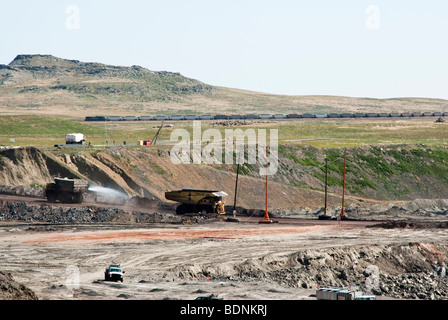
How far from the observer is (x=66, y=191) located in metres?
76.9

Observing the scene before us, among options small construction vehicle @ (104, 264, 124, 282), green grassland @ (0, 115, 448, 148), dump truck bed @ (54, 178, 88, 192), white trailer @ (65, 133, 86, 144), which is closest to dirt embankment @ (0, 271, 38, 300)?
small construction vehicle @ (104, 264, 124, 282)

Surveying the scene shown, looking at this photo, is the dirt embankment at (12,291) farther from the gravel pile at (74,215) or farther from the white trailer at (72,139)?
the white trailer at (72,139)

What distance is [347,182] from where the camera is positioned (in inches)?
4488

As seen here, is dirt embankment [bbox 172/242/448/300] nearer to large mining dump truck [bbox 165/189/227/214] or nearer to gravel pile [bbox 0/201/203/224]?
gravel pile [bbox 0/201/203/224]

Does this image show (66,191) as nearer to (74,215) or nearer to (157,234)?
(74,215)

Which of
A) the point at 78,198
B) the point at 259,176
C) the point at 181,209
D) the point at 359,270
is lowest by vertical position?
the point at 359,270

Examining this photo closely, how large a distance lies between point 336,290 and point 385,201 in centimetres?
7274

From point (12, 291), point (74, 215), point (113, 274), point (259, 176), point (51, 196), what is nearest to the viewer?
point (12, 291)

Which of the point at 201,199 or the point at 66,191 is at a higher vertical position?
the point at 66,191

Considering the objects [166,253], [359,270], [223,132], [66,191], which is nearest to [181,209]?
[66,191]

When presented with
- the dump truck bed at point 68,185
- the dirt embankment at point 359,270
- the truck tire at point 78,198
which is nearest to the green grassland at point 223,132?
the dump truck bed at point 68,185

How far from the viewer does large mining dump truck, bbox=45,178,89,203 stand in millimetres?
76875

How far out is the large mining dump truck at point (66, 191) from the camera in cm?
7688

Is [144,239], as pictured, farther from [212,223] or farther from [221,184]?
[221,184]
